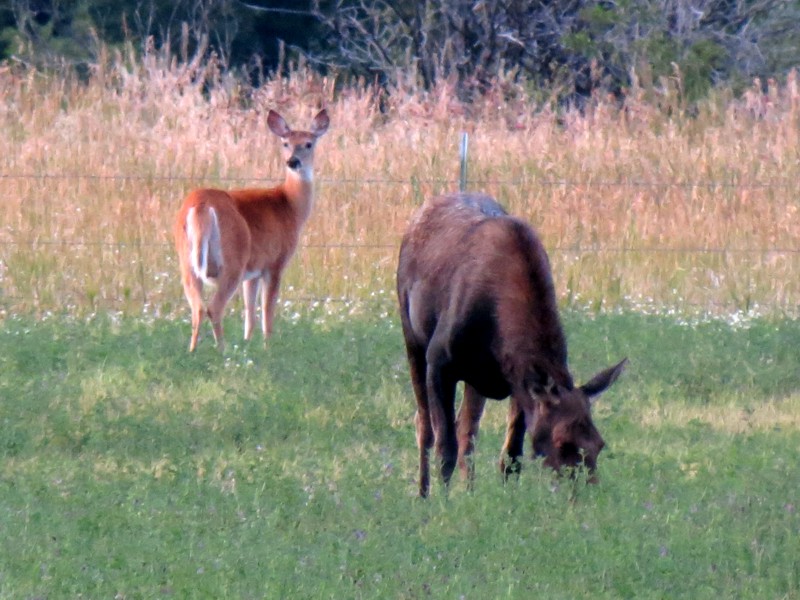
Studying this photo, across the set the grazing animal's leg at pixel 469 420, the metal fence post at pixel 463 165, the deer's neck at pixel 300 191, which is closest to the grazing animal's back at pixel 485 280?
the grazing animal's leg at pixel 469 420

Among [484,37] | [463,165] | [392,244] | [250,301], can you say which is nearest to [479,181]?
[463,165]

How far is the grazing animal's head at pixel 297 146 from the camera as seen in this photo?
1171cm

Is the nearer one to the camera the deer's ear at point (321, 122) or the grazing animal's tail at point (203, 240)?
the grazing animal's tail at point (203, 240)

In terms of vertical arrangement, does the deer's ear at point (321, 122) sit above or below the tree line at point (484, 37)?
above

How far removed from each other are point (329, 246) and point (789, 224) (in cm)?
411

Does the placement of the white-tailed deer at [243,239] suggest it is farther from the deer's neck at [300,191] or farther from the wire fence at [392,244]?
the wire fence at [392,244]

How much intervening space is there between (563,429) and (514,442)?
770mm

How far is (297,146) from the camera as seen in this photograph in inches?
466

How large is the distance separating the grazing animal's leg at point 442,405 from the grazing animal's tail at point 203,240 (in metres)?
3.95

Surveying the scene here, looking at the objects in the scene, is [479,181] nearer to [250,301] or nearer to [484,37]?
[250,301]

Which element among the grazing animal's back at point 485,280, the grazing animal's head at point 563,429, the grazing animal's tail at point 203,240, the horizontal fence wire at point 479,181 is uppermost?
the grazing animal's back at point 485,280

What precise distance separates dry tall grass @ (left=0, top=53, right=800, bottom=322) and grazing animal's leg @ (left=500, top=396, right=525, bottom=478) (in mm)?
5660

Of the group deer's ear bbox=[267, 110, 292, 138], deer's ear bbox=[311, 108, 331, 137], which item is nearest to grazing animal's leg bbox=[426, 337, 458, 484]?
deer's ear bbox=[267, 110, 292, 138]

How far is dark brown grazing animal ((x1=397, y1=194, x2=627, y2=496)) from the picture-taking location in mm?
5738
